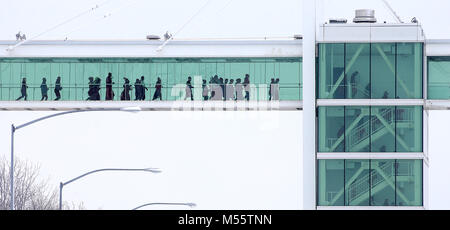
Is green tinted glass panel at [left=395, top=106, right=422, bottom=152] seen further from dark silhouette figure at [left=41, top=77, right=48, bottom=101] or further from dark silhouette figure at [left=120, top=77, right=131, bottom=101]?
dark silhouette figure at [left=41, top=77, right=48, bottom=101]

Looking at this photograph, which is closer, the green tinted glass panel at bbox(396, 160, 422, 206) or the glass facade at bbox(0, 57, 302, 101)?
the green tinted glass panel at bbox(396, 160, 422, 206)

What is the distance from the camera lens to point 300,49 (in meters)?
76.4

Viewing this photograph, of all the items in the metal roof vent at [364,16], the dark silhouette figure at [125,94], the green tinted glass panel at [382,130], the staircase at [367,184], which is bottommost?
the staircase at [367,184]

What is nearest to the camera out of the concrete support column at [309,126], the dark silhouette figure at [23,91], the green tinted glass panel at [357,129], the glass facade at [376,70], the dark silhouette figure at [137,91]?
the green tinted glass panel at [357,129]

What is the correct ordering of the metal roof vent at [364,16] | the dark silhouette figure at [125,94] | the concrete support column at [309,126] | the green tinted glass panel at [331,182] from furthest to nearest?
the dark silhouette figure at [125,94]
the concrete support column at [309,126]
the metal roof vent at [364,16]
the green tinted glass panel at [331,182]

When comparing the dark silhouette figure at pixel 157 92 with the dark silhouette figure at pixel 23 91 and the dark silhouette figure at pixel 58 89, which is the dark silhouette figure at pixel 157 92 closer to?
the dark silhouette figure at pixel 58 89

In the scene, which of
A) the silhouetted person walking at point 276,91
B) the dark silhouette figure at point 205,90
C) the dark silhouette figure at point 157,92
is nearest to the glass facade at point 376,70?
the silhouetted person walking at point 276,91

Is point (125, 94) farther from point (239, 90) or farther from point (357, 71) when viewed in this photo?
point (357, 71)

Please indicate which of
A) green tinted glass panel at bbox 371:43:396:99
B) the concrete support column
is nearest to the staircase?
the concrete support column

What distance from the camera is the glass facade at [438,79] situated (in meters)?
73.7

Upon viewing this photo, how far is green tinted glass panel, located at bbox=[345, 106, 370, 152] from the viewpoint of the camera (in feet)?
231

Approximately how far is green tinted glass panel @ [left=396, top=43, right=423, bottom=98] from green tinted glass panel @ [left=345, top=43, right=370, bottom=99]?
1765mm
